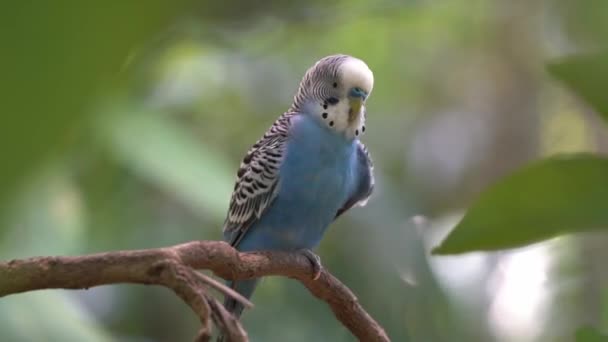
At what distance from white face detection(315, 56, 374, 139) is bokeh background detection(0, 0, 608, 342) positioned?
17 cm

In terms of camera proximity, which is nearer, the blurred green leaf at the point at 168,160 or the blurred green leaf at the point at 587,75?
the blurred green leaf at the point at 587,75

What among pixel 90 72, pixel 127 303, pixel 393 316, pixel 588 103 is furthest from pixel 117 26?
pixel 127 303

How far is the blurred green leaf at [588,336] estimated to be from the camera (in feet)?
2.12

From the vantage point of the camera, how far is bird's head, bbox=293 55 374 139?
1.63m

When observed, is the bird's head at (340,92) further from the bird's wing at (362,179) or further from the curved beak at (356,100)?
the bird's wing at (362,179)

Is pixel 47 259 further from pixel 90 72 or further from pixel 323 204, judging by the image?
pixel 323 204

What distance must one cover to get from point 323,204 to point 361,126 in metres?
0.20

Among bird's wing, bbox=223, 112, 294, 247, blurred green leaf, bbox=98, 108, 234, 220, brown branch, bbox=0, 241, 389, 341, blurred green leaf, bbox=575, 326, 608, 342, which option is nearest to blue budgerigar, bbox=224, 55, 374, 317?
bird's wing, bbox=223, 112, 294, 247

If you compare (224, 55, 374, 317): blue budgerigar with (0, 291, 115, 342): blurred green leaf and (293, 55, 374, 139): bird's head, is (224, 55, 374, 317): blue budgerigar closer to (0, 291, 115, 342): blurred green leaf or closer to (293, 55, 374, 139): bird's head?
(293, 55, 374, 139): bird's head

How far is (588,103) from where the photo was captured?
526mm

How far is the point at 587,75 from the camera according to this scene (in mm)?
489

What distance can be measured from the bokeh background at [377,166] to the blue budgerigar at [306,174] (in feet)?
0.77

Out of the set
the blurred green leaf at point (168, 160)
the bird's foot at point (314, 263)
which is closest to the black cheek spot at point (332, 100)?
the bird's foot at point (314, 263)

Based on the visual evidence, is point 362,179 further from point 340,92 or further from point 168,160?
point 168,160
